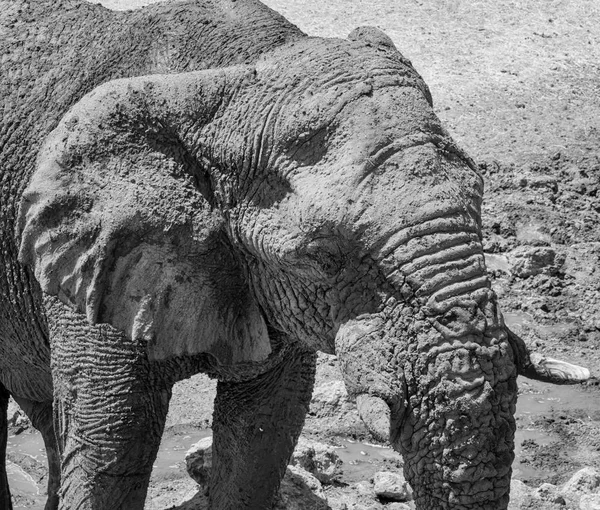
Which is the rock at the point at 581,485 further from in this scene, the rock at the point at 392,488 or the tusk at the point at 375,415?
the tusk at the point at 375,415

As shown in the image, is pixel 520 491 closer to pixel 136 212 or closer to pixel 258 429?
pixel 258 429

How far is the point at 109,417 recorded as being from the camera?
4305 millimetres

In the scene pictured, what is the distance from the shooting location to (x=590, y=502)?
5699 mm

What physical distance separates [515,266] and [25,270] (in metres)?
4.78

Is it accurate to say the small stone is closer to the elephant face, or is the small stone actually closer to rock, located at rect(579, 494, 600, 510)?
rock, located at rect(579, 494, 600, 510)

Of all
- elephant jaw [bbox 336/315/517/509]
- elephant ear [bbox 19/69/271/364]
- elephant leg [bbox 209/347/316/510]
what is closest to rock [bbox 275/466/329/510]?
elephant leg [bbox 209/347/316/510]

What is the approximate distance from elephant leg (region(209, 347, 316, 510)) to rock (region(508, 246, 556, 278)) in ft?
12.8

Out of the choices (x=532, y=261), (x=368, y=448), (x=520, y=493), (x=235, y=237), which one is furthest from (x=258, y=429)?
(x=532, y=261)

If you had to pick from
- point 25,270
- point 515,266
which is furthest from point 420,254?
point 515,266

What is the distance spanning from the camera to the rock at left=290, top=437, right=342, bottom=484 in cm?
620

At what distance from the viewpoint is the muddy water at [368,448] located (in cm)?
664

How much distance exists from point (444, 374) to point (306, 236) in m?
0.58

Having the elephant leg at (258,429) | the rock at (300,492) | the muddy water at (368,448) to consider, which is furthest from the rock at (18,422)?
the elephant leg at (258,429)

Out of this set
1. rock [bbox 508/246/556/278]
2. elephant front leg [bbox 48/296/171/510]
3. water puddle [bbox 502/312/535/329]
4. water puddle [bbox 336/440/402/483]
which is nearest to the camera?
elephant front leg [bbox 48/296/171/510]
